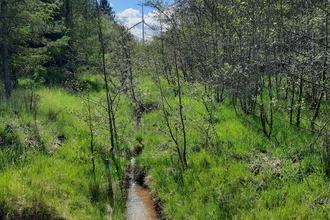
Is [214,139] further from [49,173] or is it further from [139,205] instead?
[49,173]

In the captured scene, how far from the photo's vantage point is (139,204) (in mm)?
5668

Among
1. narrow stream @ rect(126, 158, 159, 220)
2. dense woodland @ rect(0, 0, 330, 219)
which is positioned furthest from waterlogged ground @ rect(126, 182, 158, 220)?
dense woodland @ rect(0, 0, 330, 219)

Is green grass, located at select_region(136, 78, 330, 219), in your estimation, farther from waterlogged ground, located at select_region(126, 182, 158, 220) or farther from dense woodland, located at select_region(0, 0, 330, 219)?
waterlogged ground, located at select_region(126, 182, 158, 220)

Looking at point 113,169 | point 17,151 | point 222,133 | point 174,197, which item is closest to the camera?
point 174,197

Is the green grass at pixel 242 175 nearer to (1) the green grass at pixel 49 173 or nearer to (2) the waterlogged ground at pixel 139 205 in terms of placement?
(2) the waterlogged ground at pixel 139 205

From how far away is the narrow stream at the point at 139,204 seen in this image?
207 inches

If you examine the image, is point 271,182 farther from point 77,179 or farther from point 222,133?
point 77,179

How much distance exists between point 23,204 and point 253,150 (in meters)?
4.52

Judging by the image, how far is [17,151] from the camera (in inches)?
228

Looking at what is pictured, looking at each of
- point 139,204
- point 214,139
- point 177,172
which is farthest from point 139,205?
point 214,139

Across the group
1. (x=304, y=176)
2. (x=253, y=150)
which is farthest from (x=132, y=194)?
(x=304, y=176)

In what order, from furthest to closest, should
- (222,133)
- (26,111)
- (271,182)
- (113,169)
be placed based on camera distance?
(26,111), (222,133), (113,169), (271,182)

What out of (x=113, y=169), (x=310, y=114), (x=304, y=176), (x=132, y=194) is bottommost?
(x=132, y=194)

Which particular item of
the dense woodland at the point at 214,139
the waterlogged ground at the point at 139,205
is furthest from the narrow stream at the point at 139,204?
the dense woodland at the point at 214,139
